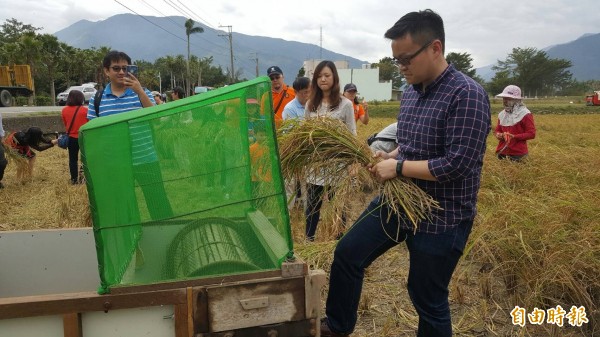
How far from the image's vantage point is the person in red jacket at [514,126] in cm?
494

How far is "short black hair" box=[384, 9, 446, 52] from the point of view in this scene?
5.83 ft

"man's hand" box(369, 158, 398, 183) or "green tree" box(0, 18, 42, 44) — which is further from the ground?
"green tree" box(0, 18, 42, 44)

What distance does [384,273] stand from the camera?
133 inches

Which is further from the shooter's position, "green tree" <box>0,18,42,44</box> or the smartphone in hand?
"green tree" <box>0,18,42,44</box>

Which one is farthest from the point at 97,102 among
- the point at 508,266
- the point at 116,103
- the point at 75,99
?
the point at 75,99

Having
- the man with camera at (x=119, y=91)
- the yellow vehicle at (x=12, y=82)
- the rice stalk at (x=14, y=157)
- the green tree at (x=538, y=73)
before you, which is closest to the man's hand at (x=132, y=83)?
the man with camera at (x=119, y=91)

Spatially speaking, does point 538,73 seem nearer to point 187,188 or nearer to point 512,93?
point 512,93

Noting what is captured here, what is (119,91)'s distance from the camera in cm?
335

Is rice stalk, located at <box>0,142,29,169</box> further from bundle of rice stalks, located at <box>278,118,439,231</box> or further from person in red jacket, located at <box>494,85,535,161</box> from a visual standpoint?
person in red jacket, located at <box>494,85,535,161</box>

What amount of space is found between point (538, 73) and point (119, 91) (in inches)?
3117

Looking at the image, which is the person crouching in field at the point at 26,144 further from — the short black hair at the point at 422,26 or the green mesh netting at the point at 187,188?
the short black hair at the point at 422,26

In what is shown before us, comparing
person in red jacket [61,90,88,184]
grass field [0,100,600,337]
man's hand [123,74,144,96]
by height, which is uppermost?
man's hand [123,74,144,96]

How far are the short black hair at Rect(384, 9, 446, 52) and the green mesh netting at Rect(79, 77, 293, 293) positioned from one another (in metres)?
0.65

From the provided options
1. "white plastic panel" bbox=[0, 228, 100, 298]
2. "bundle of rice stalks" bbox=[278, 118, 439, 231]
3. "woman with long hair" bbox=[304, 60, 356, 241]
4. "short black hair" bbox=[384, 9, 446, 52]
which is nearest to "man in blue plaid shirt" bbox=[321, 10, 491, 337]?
"short black hair" bbox=[384, 9, 446, 52]
